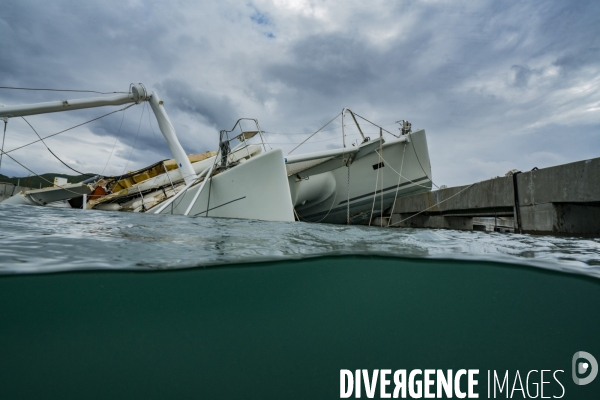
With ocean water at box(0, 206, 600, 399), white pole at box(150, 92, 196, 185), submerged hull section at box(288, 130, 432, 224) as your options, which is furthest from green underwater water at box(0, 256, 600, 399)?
white pole at box(150, 92, 196, 185)

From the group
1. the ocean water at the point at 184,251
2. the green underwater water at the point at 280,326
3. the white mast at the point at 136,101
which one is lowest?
the green underwater water at the point at 280,326

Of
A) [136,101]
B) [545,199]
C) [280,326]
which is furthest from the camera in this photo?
[136,101]

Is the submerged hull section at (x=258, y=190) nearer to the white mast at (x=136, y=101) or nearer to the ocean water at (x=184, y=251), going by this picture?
the white mast at (x=136, y=101)

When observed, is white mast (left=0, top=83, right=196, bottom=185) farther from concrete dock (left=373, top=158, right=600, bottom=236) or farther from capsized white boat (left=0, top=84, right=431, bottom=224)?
concrete dock (left=373, top=158, right=600, bottom=236)

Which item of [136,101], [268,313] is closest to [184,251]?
[268,313]

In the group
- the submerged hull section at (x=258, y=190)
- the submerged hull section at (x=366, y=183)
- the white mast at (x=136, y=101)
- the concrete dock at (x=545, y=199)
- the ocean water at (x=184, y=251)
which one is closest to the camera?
the ocean water at (x=184, y=251)

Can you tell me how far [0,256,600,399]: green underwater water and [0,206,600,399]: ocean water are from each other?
15 millimetres

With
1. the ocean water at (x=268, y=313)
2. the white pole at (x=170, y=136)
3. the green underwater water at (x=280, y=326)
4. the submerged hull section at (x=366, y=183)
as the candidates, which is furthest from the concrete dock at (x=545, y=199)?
the white pole at (x=170, y=136)

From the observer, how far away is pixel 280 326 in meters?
3.89

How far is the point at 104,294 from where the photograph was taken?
3.70m

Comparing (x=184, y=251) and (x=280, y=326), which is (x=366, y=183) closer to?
(x=280, y=326)

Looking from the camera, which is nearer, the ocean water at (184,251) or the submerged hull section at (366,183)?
the ocean water at (184,251)

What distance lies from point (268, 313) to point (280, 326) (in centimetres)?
34

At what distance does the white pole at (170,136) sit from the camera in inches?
527
